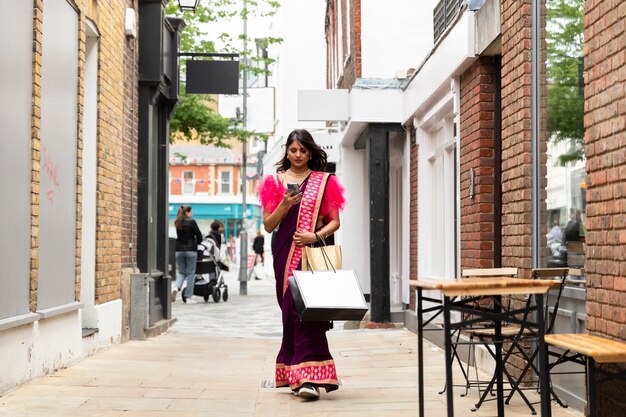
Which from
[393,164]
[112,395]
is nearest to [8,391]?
[112,395]

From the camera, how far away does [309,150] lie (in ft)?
24.4

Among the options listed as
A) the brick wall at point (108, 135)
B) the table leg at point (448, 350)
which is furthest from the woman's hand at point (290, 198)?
the brick wall at point (108, 135)

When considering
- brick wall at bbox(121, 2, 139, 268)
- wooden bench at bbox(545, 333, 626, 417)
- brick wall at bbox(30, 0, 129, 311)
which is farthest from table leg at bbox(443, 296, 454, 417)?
brick wall at bbox(121, 2, 139, 268)

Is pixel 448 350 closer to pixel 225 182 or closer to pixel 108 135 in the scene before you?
pixel 108 135

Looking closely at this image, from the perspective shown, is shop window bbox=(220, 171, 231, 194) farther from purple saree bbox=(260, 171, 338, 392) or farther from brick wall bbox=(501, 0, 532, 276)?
purple saree bbox=(260, 171, 338, 392)

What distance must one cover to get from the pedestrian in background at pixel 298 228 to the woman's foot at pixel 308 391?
2 centimetres

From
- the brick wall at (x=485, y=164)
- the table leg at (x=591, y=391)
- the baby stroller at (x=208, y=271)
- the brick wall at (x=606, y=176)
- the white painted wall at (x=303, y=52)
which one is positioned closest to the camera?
the table leg at (x=591, y=391)

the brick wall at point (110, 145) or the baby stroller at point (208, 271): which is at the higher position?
the brick wall at point (110, 145)

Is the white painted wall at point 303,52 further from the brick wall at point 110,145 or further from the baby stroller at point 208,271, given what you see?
the brick wall at point 110,145

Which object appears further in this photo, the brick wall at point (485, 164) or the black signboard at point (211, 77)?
the black signboard at point (211, 77)

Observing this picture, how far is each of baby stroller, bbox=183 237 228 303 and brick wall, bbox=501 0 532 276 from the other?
12.5 metres

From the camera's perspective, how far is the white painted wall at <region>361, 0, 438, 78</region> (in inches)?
605

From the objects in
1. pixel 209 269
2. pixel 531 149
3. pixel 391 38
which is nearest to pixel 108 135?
pixel 531 149

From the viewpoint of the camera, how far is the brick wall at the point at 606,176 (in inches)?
207
